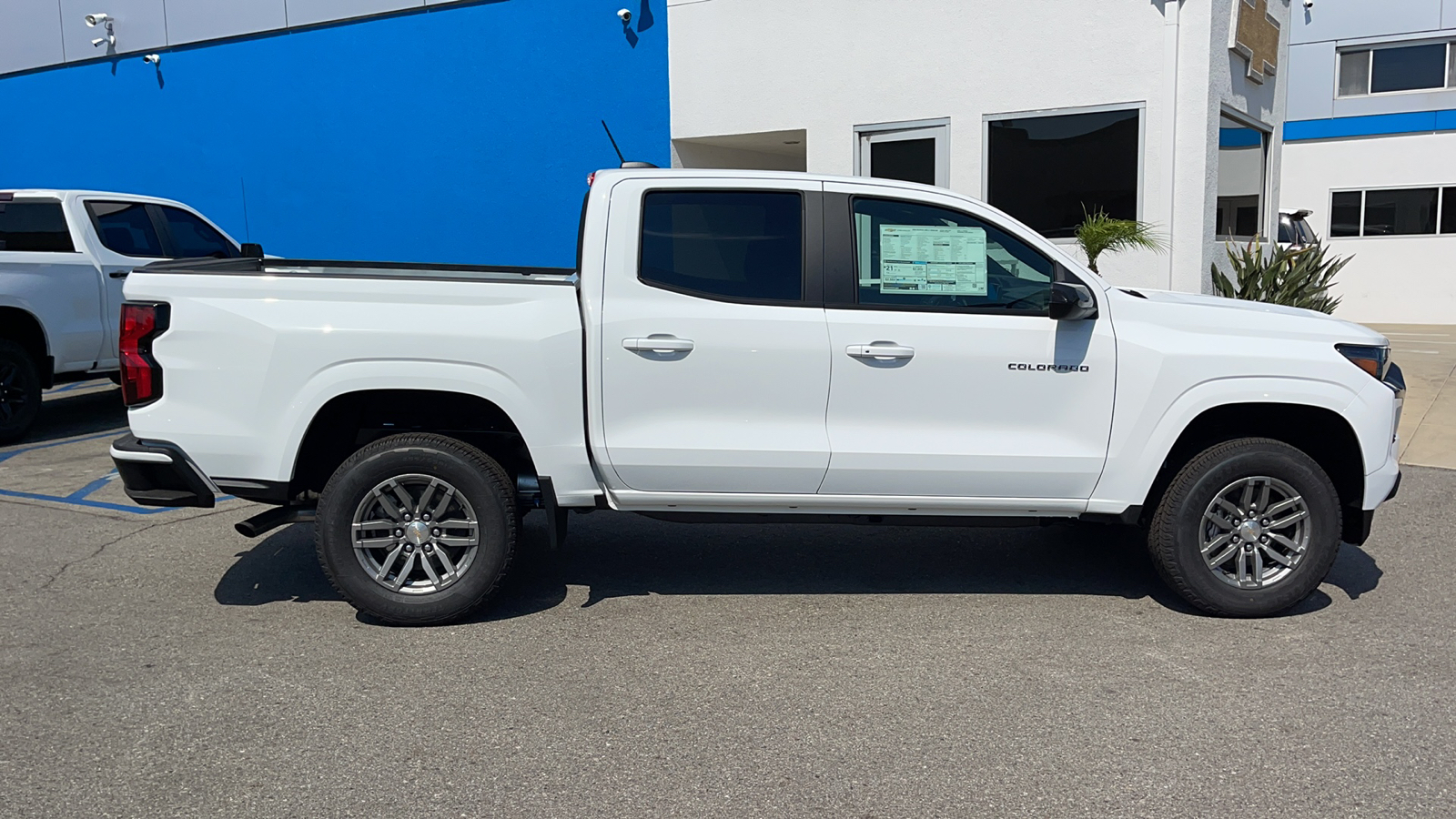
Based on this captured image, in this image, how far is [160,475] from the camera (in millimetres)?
5094

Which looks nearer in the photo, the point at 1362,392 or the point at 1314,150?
the point at 1362,392


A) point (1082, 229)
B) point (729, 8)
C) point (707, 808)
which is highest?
point (729, 8)

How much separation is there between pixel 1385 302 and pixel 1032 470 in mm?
18378

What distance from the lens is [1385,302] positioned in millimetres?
20375

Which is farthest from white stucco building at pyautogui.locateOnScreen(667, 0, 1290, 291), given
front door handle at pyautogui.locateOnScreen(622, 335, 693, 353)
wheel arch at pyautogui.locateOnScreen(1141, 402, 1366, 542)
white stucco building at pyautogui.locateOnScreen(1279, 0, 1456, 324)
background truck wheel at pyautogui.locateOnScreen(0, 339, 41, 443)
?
white stucco building at pyautogui.locateOnScreen(1279, 0, 1456, 324)

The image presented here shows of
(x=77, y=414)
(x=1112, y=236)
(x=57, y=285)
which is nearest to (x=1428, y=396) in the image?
(x=1112, y=236)

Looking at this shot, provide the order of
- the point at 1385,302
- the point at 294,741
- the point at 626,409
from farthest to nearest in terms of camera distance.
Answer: the point at 1385,302
the point at 626,409
the point at 294,741

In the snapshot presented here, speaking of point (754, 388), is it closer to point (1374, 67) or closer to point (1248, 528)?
point (1248, 528)

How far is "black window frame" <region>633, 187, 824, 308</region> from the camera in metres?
5.13

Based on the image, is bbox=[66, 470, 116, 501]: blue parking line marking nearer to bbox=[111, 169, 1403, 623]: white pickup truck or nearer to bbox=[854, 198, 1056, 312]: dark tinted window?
bbox=[111, 169, 1403, 623]: white pickup truck

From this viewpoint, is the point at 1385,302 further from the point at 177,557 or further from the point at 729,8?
the point at 177,557

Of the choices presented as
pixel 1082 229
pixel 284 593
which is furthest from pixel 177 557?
pixel 1082 229

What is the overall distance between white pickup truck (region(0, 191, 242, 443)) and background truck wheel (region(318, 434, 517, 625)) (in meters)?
6.15

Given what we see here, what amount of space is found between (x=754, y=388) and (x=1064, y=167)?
25.4ft
